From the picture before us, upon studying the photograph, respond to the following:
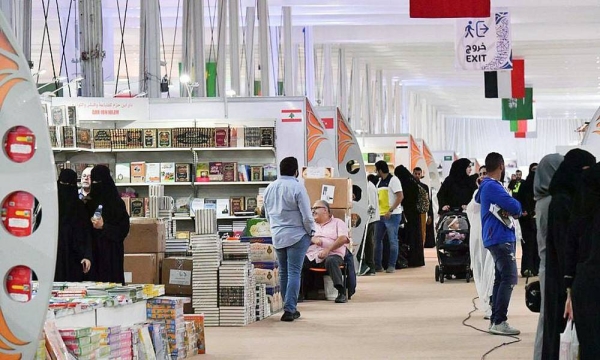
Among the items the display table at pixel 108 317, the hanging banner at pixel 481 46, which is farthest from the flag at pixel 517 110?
the display table at pixel 108 317

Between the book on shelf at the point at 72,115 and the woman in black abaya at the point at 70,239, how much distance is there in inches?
185

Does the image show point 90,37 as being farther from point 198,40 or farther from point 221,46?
point 221,46

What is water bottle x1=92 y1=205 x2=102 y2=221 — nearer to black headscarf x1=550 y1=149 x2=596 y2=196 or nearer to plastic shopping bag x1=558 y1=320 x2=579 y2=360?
black headscarf x1=550 y1=149 x2=596 y2=196

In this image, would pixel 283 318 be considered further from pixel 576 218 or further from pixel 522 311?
pixel 576 218

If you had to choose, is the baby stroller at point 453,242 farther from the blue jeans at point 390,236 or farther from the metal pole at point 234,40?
the metal pole at point 234,40

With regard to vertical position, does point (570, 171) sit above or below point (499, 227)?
above

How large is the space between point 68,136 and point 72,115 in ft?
0.80

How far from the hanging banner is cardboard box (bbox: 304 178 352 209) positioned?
19.1ft

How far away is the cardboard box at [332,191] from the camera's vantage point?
529 inches

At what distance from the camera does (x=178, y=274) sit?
10844 millimetres

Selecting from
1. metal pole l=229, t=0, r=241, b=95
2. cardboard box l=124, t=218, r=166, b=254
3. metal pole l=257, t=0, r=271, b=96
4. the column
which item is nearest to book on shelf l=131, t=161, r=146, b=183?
the column

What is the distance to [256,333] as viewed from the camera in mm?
9883

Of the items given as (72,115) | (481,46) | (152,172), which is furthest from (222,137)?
(481,46)

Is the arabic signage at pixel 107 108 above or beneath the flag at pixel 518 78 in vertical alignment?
beneath
